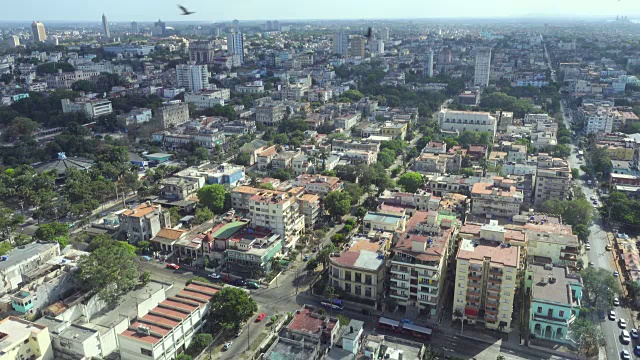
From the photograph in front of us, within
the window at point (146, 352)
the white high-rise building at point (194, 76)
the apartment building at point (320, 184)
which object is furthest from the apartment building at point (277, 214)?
the white high-rise building at point (194, 76)

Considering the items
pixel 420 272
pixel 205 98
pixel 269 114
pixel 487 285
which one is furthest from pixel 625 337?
pixel 205 98

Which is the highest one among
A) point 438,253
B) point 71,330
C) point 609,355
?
point 438,253

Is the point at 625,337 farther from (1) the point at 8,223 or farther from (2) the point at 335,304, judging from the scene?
(1) the point at 8,223

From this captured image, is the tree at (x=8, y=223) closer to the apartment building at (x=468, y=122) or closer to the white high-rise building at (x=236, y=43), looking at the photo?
the apartment building at (x=468, y=122)

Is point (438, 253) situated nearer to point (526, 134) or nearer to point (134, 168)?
point (134, 168)

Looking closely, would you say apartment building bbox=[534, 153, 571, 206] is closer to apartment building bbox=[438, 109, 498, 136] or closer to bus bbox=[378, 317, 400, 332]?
apartment building bbox=[438, 109, 498, 136]

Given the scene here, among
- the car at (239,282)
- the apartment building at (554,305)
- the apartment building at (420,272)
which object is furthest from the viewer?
the car at (239,282)

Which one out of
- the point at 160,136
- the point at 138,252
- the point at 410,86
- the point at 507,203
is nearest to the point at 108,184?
the point at 138,252
